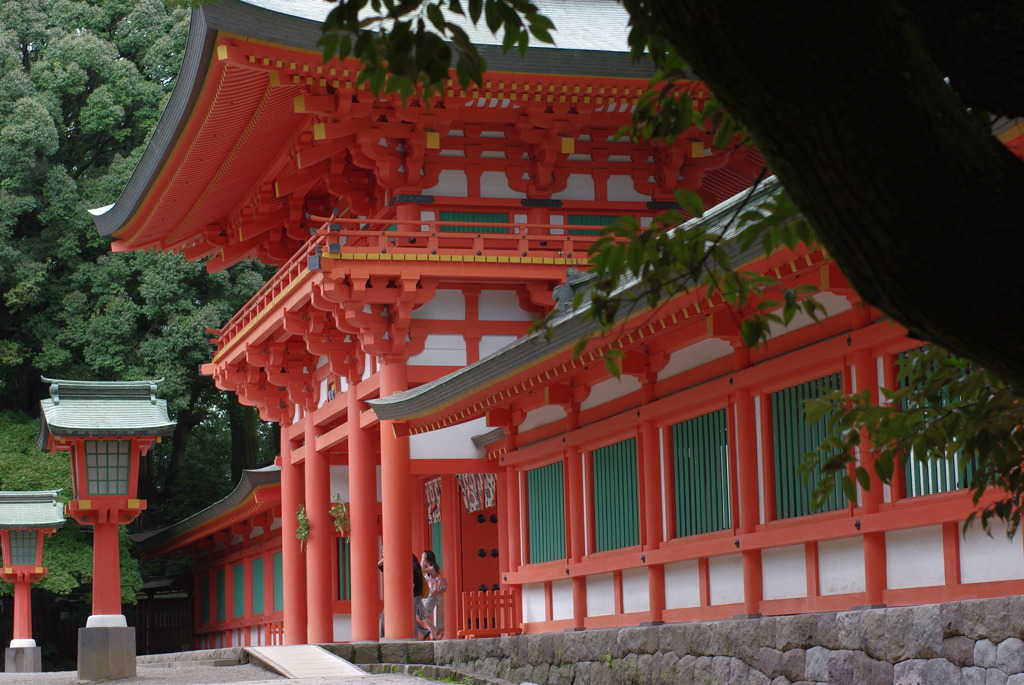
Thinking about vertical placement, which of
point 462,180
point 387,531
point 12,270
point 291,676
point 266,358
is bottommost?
point 291,676

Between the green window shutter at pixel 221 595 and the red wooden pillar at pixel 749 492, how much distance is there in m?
23.3

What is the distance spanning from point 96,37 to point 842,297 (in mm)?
31166

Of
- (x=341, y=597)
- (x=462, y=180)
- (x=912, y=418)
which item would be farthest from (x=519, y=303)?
(x=912, y=418)

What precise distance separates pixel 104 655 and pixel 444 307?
238 inches

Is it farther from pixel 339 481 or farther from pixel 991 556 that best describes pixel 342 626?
pixel 991 556

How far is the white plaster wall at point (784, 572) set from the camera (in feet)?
34.9

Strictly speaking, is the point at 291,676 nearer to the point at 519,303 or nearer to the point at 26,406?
the point at 519,303

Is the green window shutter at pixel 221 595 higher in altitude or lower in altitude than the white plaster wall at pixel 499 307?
lower

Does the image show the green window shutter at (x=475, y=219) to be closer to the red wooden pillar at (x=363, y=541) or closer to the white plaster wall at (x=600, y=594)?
the red wooden pillar at (x=363, y=541)

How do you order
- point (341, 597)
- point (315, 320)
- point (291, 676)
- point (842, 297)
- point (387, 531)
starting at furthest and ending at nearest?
1. point (341, 597)
2. point (315, 320)
3. point (387, 531)
4. point (291, 676)
5. point (842, 297)

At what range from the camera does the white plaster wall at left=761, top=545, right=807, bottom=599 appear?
419 inches

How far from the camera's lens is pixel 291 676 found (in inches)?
632

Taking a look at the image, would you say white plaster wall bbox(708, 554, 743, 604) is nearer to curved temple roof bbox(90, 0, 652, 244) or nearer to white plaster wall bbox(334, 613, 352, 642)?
curved temple roof bbox(90, 0, 652, 244)

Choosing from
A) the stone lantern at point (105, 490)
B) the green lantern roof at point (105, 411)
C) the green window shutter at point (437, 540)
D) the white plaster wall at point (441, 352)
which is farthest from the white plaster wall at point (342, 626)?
the white plaster wall at point (441, 352)
